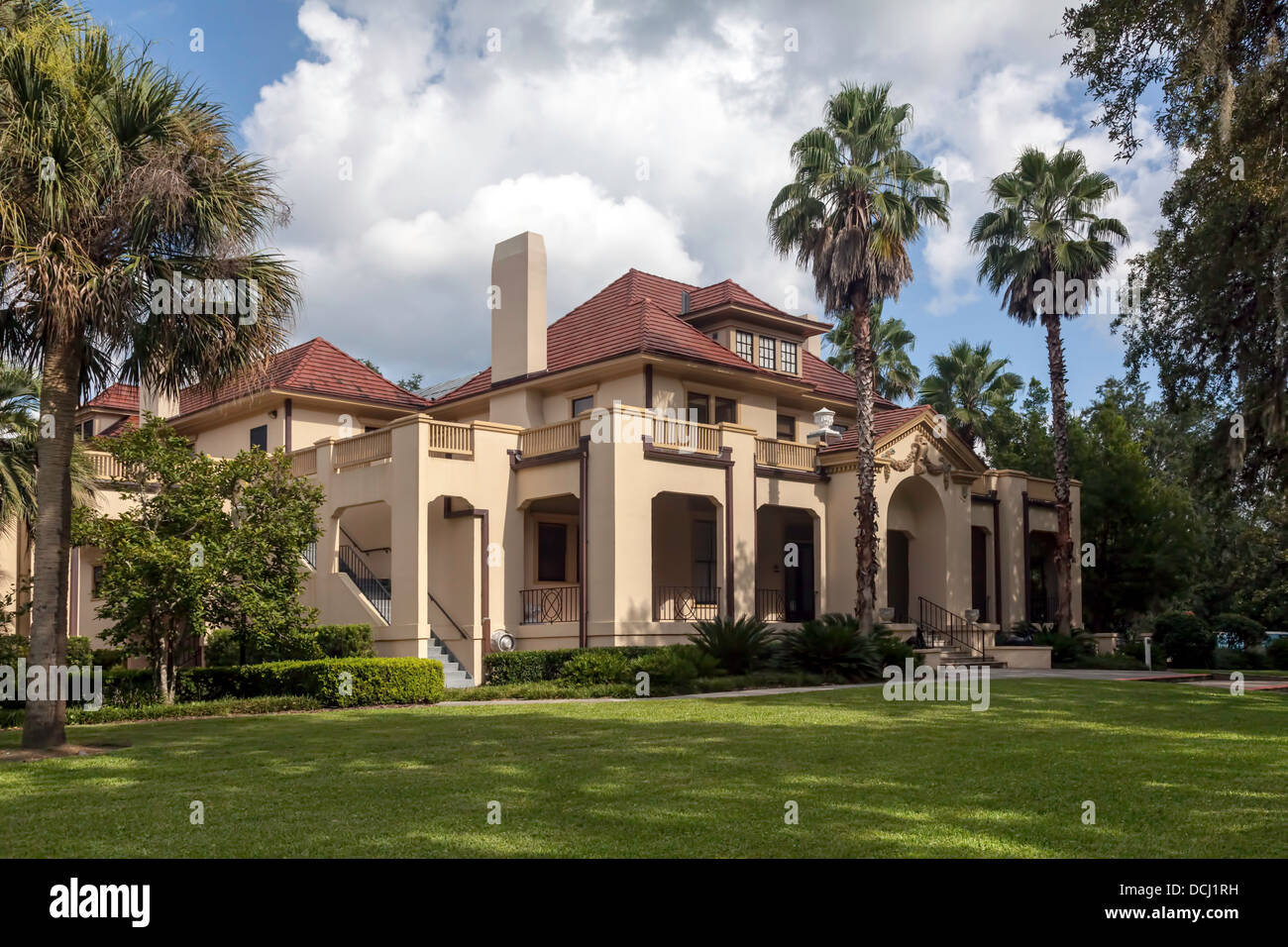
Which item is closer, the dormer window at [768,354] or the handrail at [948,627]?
the handrail at [948,627]

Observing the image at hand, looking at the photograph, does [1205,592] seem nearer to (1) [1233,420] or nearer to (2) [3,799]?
(1) [1233,420]

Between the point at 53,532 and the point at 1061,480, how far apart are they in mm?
28461

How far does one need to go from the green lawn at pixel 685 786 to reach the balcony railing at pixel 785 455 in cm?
1326

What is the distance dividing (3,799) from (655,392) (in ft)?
68.7

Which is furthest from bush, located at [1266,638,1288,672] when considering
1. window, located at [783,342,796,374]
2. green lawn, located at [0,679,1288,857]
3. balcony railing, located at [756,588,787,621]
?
green lawn, located at [0,679,1288,857]

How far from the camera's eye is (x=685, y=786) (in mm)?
10492

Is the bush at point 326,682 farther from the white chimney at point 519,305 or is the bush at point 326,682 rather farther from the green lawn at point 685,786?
the white chimney at point 519,305

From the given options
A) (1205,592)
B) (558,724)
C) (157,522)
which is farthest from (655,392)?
(1205,592)

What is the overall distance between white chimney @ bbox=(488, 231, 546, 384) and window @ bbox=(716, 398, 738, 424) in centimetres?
477

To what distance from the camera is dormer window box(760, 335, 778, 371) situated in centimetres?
3419

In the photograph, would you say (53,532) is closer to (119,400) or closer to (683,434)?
(683,434)

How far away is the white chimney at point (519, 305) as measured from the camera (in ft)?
102

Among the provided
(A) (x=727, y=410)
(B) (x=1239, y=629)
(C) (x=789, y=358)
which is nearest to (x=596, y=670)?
(A) (x=727, y=410)

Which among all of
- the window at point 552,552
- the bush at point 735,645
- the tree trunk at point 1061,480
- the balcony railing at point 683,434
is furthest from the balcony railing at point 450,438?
the tree trunk at point 1061,480
